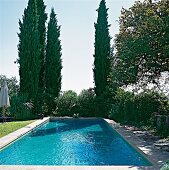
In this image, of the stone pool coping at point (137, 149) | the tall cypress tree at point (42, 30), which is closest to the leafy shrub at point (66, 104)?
the tall cypress tree at point (42, 30)

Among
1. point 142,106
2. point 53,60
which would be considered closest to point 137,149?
point 142,106

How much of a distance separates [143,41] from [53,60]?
51.7 ft

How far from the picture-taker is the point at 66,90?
95.0 ft

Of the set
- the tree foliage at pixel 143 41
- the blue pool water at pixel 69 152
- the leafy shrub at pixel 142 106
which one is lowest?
the blue pool water at pixel 69 152

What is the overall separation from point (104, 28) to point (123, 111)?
9.73 m

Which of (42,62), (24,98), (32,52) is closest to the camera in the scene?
(24,98)

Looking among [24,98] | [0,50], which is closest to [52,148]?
[24,98]

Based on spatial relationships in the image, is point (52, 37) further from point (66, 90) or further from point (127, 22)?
point (127, 22)

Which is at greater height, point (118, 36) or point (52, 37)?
point (52, 37)

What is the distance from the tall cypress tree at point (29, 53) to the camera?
26766mm

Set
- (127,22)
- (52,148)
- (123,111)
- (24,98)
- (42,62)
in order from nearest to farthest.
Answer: (52,148) < (127,22) < (123,111) < (24,98) < (42,62)

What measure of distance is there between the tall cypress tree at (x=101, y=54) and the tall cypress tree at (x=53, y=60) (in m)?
3.41

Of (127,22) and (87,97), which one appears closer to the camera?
(127,22)

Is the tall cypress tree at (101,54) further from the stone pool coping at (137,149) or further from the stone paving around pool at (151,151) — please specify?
the stone paving around pool at (151,151)
